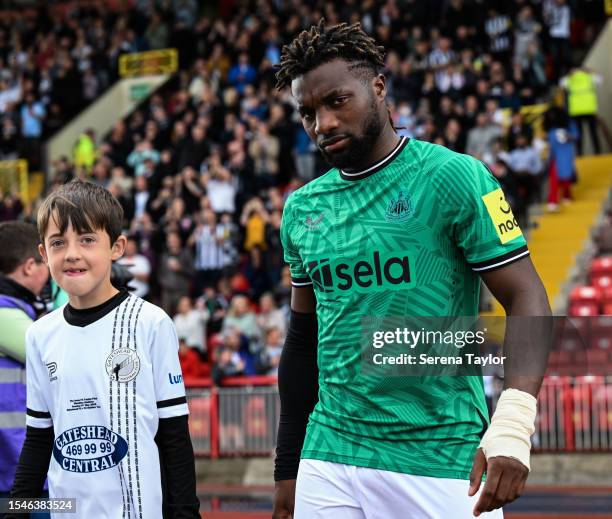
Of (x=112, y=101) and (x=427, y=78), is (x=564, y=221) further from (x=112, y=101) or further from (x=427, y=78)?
(x=112, y=101)

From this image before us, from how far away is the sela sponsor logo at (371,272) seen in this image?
12.5 ft

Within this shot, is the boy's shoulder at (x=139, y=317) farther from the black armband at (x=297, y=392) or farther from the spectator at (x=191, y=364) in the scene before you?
the spectator at (x=191, y=364)

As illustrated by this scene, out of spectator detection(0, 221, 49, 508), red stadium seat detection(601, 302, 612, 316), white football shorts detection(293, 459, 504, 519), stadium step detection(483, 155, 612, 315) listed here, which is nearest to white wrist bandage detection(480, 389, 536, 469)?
white football shorts detection(293, 459, 504, 519)

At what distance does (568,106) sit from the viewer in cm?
2016

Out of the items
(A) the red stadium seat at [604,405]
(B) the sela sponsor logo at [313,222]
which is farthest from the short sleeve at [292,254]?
(A) the red stadium seat at [604,405]

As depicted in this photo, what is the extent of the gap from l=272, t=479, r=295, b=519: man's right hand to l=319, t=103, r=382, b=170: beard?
1.09m

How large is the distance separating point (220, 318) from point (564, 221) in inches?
212

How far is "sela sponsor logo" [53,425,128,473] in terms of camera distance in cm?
412

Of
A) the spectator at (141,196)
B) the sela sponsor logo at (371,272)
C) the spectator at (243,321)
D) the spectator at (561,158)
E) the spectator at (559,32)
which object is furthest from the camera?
the spectator at (559,32)

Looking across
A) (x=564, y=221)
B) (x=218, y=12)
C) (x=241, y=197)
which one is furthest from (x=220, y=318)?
(x=218, y=12)

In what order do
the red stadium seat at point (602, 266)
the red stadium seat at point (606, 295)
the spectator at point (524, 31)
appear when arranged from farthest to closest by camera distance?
the spectator at point (524, 31) < the red stadium seat at point (602, 266) < the red stadium seat at point (606, 295)

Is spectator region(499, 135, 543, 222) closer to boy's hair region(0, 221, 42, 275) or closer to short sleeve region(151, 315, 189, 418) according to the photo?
boy's hair region(0, 221, 42, 275)

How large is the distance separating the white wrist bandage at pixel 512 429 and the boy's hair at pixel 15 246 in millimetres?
2819

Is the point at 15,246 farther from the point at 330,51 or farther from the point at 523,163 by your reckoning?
the point at 523,163
